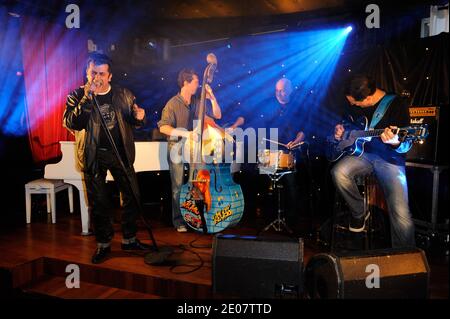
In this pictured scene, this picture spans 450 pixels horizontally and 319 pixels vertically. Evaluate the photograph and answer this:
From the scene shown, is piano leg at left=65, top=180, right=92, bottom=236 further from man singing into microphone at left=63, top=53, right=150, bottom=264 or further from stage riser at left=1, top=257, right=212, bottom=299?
man singing into microphone at left=63, top=53, right=150, bottom=264

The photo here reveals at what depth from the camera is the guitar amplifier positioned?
3.58m

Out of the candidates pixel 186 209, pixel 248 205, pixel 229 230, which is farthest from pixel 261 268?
pixel 248 205

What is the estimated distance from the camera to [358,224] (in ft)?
11.0

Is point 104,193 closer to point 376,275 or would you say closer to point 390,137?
point 376,275

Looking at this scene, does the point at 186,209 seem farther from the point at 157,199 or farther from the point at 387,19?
the point at 387,19

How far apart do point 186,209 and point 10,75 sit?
12.2ft

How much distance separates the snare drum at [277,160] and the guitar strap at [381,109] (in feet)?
2.76

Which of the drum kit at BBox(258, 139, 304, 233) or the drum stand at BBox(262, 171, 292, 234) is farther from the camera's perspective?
the drum stand at BBox(262, 171, 292, 234)

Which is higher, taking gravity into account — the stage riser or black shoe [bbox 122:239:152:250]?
black shoe [bbox 122:239:152:250]

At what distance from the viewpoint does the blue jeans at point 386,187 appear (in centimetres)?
285

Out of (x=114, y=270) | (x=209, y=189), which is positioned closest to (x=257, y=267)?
(x=209, y=189)

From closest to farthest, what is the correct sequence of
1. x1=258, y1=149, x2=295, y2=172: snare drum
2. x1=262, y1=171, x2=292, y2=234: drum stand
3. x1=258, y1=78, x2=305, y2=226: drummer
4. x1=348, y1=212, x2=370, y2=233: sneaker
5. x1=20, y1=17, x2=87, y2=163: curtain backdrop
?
x1=348, y1=212, x2=370, y2=233: sneaker < x1=258, y1=149, x2=295, y2=172: snare drum < x1=262, y1=171, x2=292, y2=234: drum stand < x1=258, y1=78, x2=305, y2=226: drummer < x1=20, y1=17, x2=87, y2=163: curtain backdrop

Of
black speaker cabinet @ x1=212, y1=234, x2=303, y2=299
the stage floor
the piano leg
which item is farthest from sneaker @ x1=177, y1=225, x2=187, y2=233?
black speaker cabinet @ x1=212, y1=234, x2=303, y2=299

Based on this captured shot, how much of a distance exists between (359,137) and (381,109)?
12.5 inches
